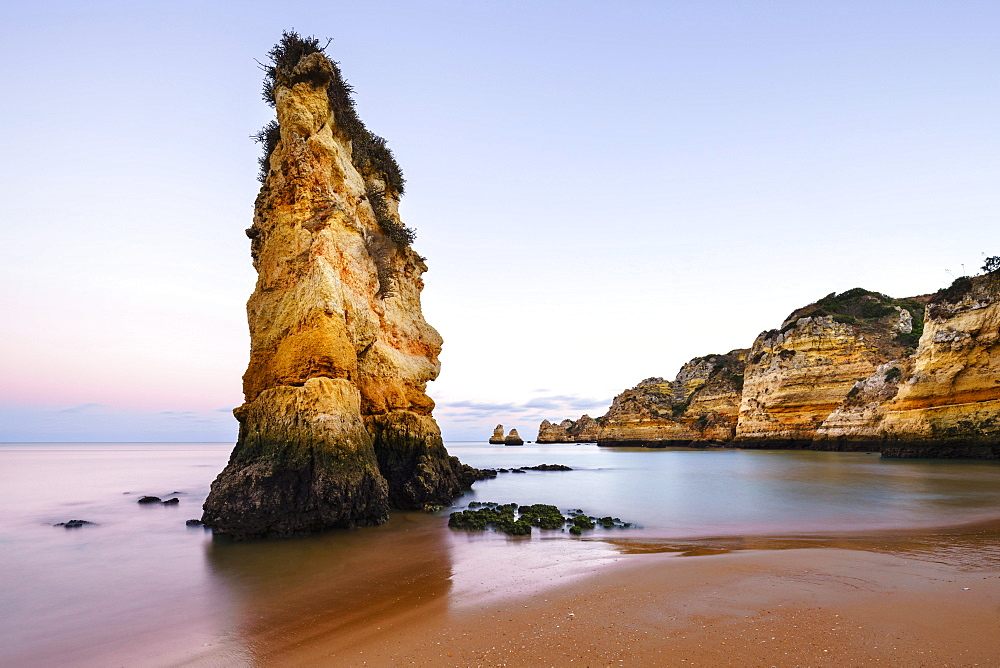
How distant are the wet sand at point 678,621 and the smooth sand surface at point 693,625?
17mm

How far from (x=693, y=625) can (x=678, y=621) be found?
16 cm

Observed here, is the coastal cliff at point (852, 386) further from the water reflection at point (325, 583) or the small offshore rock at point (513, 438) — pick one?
the water reflection at point (325, 583)

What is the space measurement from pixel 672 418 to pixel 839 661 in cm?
7018

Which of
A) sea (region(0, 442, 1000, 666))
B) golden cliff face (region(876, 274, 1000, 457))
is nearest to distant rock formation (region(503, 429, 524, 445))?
golden cliff face (region(876, 274, 1000, 457))

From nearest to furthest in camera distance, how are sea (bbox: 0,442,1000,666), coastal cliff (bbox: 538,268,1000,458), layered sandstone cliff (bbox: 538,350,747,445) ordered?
1. sea (bbox: 0,442,1000,666)
2. coastal cliff (bbox: 538,268,1000,458)
3. layered sandstone cliff (bbox: 538,350,747,445)

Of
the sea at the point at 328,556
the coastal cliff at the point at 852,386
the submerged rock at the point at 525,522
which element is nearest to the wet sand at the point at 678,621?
the sea at the point at 328,556

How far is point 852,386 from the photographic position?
42219mm

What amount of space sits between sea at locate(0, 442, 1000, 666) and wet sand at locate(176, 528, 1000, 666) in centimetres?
19

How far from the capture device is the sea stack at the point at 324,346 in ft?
33.3

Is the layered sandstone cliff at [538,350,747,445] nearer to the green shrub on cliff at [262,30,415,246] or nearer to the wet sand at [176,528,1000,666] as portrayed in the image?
the green shrub on cliff at [262,30,415,246]

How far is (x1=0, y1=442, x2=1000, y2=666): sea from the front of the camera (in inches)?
215

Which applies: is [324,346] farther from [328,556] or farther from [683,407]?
[683,407]

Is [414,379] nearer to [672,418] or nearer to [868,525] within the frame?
[868,525]

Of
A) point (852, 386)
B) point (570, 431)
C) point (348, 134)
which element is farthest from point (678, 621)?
point (570, 431)
